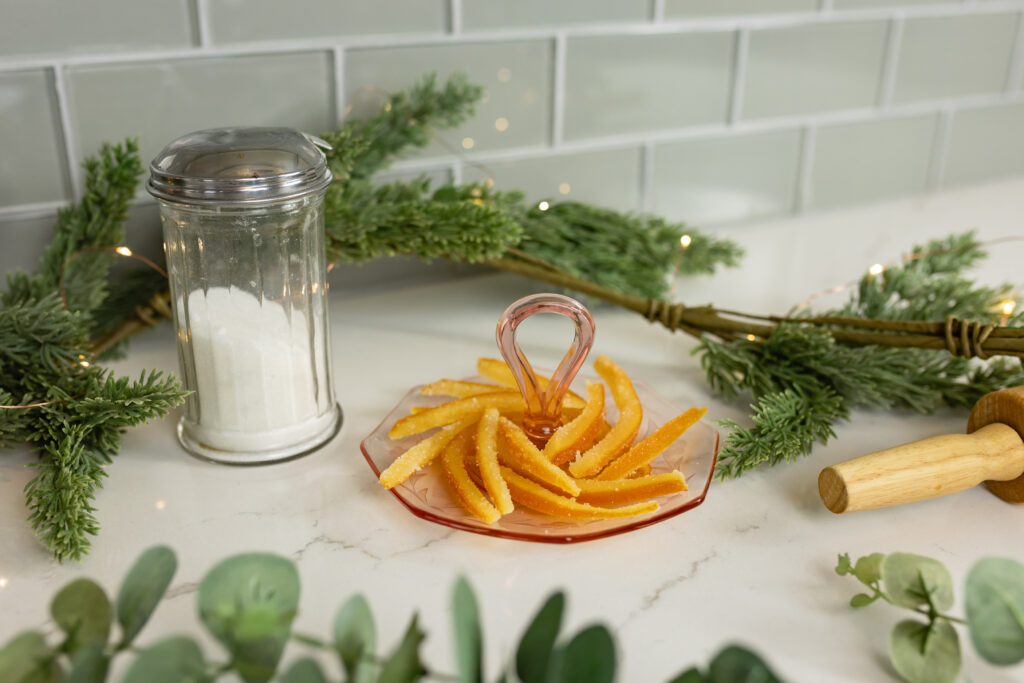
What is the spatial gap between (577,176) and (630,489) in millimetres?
501

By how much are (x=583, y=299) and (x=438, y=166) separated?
0.19m

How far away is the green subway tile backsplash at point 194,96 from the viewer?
717 millimetres

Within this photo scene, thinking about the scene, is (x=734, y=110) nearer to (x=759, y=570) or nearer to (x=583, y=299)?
(x=583, y=299)

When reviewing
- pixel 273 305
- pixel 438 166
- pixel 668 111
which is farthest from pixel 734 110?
pixel 273 305

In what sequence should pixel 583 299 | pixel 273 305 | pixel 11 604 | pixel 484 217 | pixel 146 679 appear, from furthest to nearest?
pixel 583 299, pixel 484 217, pixel 273 305, pixel 11 604, pixel 146 679

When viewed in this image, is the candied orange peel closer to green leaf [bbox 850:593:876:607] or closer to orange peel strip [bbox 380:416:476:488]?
orange peel strip [bbox 380:416:476:488]

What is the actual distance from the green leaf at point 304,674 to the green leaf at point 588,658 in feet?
0.30

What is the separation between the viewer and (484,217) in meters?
0.69

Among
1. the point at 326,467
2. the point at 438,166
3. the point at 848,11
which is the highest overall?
the point at 848,11

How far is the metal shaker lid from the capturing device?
0.51m

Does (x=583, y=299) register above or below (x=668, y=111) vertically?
below

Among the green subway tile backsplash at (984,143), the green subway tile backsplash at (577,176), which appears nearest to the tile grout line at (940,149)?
the green subway tile backsplash at (984,143)

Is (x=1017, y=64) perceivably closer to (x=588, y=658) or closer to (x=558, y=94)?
(x=558, y=94)

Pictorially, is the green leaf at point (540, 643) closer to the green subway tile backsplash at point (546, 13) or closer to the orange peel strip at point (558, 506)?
the orange peel strip at point (558, 506)
